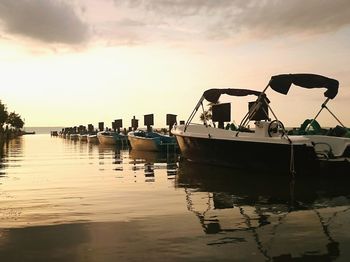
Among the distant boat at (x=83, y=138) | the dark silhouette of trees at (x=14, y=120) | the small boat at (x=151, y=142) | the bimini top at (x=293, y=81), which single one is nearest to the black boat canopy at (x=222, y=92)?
the bimini top at (x=293, y=81)

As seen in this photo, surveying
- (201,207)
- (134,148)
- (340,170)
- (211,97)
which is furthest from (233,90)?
(134,148)

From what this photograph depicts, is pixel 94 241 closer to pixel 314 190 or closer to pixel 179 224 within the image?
pixel 179 224

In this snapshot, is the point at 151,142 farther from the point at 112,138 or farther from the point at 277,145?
the point at 277,145

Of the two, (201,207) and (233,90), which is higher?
(233,90)

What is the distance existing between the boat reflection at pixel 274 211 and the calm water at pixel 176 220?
0.02m

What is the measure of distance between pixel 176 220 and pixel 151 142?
26.3m

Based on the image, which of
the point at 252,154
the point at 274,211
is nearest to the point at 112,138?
the point at 252,154

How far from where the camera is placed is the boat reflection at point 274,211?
646cm

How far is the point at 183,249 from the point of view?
6.24 meters

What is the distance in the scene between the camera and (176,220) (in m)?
8.27

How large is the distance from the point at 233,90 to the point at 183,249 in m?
15.2

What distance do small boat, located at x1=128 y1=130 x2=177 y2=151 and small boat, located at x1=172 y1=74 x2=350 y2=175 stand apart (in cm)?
1342

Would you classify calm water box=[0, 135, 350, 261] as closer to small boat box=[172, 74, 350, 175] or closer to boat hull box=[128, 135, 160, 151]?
small boat box=[172, 74, 350, 175]

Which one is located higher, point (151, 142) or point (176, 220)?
point (151, 142)
